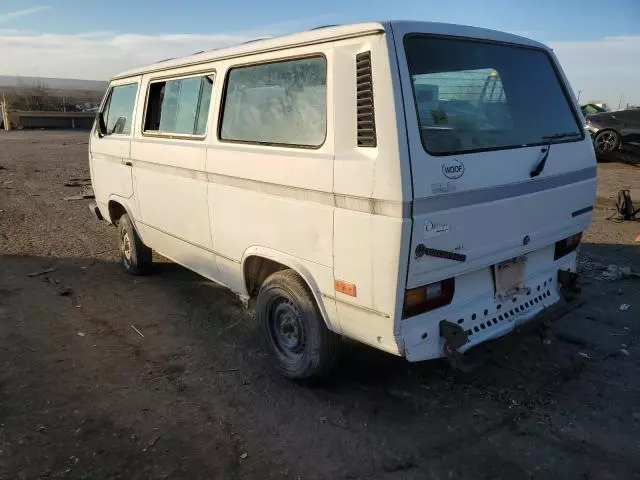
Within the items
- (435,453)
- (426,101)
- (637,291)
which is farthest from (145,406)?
(637,291)

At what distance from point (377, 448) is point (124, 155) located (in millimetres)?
3940

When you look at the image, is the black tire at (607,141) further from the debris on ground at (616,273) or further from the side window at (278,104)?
the side window at (278,104)

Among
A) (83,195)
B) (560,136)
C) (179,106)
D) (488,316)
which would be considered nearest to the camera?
(488,316)

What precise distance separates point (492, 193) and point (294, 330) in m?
1.60

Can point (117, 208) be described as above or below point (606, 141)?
below

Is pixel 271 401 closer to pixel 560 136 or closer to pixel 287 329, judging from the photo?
pixel 287 329

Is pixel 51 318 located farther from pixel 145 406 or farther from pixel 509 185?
pixel 509 185

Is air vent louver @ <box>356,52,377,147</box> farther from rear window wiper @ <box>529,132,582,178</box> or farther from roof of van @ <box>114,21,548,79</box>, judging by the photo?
rear window wiper @ <box>529,132,582,178</box>

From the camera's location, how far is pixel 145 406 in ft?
11.1

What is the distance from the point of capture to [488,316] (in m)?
3.29

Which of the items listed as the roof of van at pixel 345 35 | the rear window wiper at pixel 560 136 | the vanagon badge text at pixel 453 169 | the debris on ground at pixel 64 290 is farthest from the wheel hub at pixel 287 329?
the debris on ground at pixel 64 290

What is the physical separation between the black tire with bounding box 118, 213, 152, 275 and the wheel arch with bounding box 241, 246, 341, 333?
2.29 m

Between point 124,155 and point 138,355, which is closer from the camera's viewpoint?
point 138,355

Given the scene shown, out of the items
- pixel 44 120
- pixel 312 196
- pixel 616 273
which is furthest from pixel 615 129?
pixel 44 120
